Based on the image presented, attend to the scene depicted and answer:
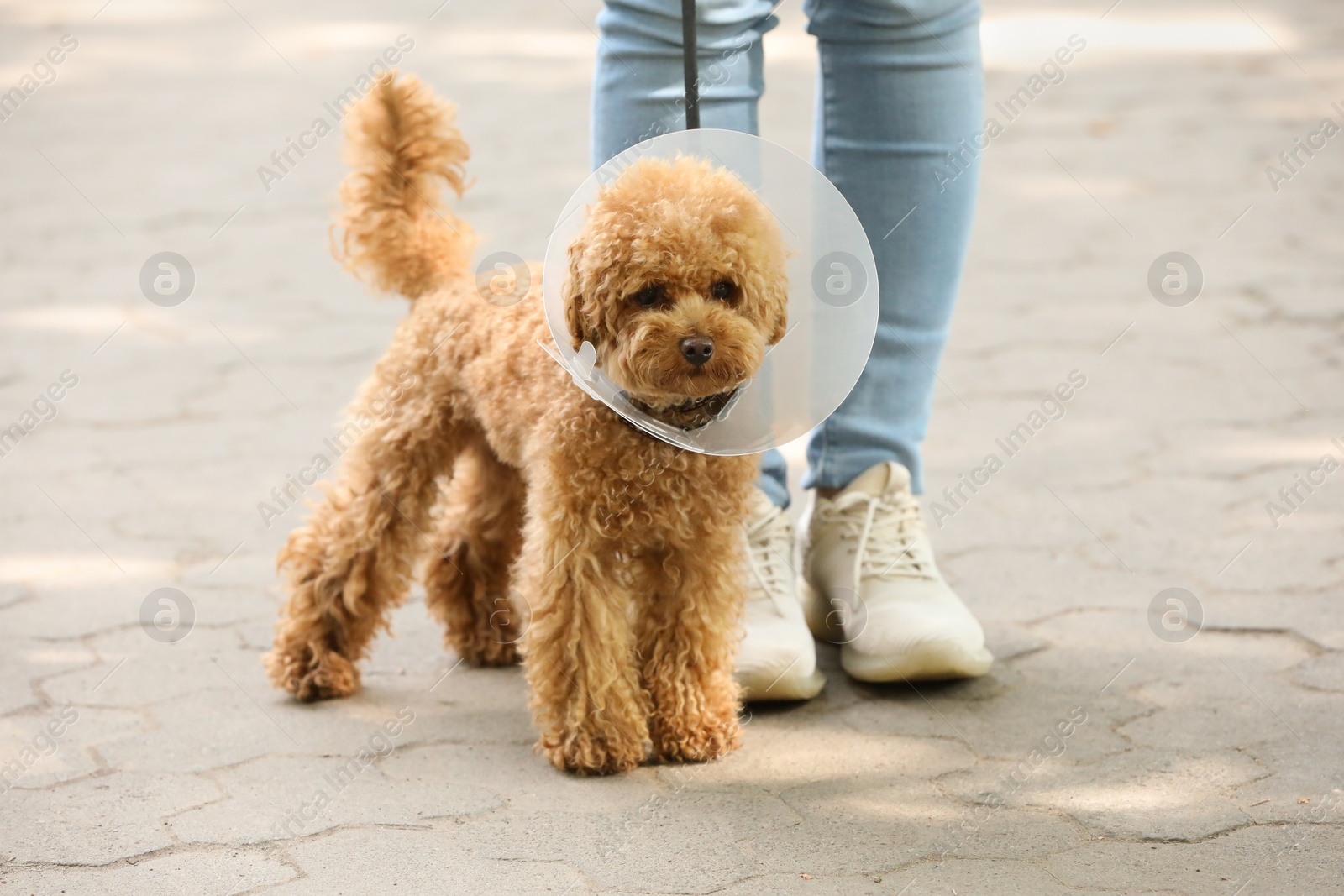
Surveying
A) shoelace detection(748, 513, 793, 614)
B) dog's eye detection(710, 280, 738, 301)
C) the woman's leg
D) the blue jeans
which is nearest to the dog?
dog's eye detection(710, 280, 738, 301)

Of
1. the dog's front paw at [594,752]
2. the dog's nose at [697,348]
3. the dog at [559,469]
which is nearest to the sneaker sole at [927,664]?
the dog at [559,469]

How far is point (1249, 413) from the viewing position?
11.4ft

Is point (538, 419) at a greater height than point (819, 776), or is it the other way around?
point (538, 419)

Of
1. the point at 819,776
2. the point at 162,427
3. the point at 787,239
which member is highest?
the point at 787,239

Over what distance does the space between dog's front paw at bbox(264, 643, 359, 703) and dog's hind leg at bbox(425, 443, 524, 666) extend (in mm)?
238

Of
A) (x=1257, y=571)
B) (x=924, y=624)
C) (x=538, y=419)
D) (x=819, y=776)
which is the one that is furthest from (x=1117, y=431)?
(x=538, y=419)

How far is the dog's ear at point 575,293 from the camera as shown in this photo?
70.2 inches

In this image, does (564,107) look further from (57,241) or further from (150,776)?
(150,776)

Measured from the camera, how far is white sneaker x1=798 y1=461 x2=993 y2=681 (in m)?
2.29

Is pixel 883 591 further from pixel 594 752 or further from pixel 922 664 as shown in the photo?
pixel 594 752

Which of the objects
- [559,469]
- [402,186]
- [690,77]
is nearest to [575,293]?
[559,469]

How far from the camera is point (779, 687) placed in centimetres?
224

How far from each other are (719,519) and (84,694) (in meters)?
1.17

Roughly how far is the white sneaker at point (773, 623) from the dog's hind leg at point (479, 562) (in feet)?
1.45
